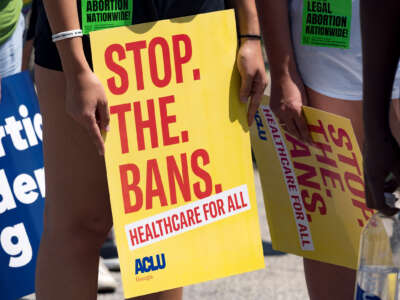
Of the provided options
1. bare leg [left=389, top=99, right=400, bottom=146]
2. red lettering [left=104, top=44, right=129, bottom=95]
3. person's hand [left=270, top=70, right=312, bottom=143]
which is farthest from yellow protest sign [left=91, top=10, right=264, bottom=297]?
bare leg [left=389, top=99, right=400, bottom=146]

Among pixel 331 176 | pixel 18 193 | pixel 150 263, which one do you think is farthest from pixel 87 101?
pixel 18 193

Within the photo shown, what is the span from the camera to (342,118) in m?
2.22

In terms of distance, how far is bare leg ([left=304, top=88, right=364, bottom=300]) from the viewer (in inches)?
92.2

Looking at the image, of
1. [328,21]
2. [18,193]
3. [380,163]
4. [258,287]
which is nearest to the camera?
[380,163]

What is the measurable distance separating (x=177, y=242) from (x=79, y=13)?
587mm

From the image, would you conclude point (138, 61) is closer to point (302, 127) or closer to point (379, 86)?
point (302, 127)

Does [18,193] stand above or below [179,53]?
below

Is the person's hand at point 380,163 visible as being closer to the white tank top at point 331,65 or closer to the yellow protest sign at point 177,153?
the yellow protest sign at point 177,153

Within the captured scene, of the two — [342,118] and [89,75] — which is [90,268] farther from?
[342,118]

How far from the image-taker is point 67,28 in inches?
76.2

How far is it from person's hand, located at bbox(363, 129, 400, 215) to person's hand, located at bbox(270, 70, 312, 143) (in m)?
0.77

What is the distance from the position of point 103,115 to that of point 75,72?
0.12 m

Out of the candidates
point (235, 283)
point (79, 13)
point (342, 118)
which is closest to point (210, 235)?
point (342, 118)

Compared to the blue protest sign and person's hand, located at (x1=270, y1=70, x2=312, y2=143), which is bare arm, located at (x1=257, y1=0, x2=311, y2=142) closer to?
person's hand, located at (x1=270, y1=70, x2=312, y2=143)
